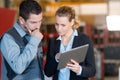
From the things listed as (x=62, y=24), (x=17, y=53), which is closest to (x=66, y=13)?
(x=62, y=24)

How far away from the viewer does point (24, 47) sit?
2.47 metres

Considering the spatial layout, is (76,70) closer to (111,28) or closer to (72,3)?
(111,28)

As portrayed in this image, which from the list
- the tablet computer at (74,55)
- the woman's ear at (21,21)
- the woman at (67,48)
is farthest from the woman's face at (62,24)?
the woman's ear at (21,21)

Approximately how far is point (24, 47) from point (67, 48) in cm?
43

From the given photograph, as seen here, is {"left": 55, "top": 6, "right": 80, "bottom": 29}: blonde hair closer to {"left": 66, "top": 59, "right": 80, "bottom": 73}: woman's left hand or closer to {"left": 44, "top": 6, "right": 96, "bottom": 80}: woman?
{"left": 44, "top": 6, "right": 96, "bottom": 80}: woman

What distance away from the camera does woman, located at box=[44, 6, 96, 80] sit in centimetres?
264

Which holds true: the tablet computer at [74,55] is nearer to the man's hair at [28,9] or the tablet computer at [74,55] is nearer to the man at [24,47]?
the man at [24,47]

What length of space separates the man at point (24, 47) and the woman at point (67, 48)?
0.19 metres

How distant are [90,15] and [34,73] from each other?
11.5 m

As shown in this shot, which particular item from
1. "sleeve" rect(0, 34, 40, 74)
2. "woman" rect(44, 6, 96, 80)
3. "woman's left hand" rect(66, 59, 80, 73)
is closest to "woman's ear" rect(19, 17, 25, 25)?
"sleeve" rect(0, 34, 40, 74)

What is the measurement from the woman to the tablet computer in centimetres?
4

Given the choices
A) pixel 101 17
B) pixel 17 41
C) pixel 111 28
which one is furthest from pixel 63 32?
pixel 101 17

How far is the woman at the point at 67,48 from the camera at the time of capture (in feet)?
8.68

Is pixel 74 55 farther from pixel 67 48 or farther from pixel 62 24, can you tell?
pixel 62 24
